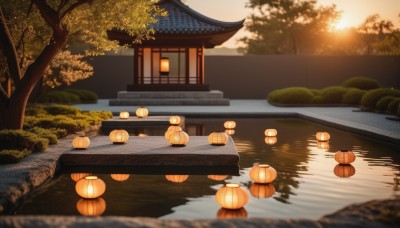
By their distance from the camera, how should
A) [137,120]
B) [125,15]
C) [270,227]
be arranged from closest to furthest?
[270,227], [125,15], [137,120]

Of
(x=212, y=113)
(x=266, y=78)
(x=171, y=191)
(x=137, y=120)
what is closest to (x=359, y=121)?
(x=212, y=113)

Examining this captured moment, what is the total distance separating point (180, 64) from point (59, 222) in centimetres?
2487

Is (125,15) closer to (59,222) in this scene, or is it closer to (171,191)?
(171,191)

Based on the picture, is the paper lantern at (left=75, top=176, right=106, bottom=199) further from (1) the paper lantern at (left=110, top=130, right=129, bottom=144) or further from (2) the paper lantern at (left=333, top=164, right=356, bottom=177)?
(1) the paper lantern at (left=110, top=130, right=129, bottom=144)

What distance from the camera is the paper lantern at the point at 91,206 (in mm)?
6629

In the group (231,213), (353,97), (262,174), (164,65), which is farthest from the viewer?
(164,65)

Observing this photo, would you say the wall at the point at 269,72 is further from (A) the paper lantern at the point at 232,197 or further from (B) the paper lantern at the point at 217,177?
(A) the paper lantern at the point at 232,197

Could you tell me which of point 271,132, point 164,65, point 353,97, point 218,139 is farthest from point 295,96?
point 218,139

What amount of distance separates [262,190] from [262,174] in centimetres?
33

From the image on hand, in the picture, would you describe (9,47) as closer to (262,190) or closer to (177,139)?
(177,139)

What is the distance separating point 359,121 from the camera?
57.8 ft

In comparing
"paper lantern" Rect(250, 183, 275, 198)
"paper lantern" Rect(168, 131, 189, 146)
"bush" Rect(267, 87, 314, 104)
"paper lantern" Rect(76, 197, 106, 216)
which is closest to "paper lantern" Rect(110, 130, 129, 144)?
"paper lantern" Rect(168, 131, 189, 146)

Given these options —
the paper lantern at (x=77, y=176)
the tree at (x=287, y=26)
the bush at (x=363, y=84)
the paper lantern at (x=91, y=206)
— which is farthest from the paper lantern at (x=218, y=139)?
the tree at (x=287, y=26)

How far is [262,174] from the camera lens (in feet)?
26.6
